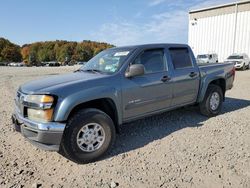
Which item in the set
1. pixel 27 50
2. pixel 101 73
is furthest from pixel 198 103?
pixel 27 50

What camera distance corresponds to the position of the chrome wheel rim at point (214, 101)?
251 inches

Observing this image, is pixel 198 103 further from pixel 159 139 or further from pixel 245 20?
pixel 245 20

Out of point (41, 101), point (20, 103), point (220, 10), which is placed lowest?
point (20, 103)

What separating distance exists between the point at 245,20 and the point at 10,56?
9790 centimetres

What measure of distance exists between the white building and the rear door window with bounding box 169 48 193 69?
97.0 feet

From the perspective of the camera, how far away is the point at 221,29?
34.5 m

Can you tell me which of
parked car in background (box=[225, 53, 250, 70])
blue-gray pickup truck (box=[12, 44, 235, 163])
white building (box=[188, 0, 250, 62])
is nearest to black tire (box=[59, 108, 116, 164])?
blue-gray pickup truck (box=[12, 44, 235, 163])

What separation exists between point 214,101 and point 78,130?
399 cm

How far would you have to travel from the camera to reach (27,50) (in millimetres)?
137000

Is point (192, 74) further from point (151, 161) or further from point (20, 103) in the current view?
point (20, 103)

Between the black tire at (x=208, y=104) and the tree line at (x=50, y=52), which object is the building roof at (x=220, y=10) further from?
the tree line at (x=50, y=52)

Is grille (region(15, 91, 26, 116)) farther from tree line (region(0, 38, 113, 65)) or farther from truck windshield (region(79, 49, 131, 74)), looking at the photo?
tree line (region(0, 38, 113, 65))

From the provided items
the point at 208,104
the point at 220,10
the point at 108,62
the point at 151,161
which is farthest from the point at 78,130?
the point at 220,10

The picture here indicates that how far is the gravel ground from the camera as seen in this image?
3.45 m
